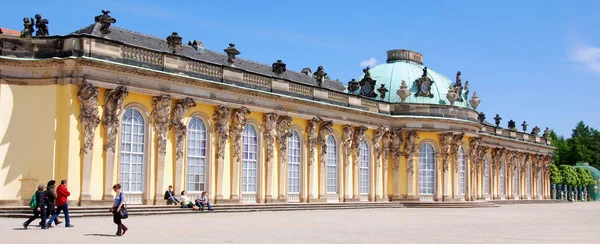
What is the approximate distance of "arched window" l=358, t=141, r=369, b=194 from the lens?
41222 millimetres

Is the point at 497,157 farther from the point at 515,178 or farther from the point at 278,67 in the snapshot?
the point at 278,67

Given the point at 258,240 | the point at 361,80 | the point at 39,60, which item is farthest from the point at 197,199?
the point at 361,80

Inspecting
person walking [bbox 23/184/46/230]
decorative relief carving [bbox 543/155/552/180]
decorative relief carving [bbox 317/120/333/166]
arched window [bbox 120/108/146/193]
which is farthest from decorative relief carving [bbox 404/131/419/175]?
decorative relief carving [bbox 543/155/552/180]

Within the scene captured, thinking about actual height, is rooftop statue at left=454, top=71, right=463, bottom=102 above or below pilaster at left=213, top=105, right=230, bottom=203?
above

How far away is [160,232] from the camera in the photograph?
1800cm

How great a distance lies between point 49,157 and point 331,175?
1668cm

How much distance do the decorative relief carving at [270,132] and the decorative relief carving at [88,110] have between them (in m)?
9.50

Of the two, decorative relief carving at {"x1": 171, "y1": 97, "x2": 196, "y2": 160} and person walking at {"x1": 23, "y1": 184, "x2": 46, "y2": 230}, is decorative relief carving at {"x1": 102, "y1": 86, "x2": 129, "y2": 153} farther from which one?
person walking at {"x1": 23, "y1": 184, "x2": 46, "y2": 230}

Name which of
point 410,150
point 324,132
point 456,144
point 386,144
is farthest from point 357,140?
point 456,144

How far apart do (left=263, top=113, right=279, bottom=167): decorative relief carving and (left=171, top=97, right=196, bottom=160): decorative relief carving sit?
510cm

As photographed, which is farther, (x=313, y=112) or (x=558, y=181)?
(x=558, y=181)

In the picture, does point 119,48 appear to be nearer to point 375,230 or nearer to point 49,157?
point 49,157

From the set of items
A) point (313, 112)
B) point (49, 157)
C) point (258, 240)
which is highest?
point (313, 112)

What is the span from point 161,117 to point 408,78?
22.1 metres
